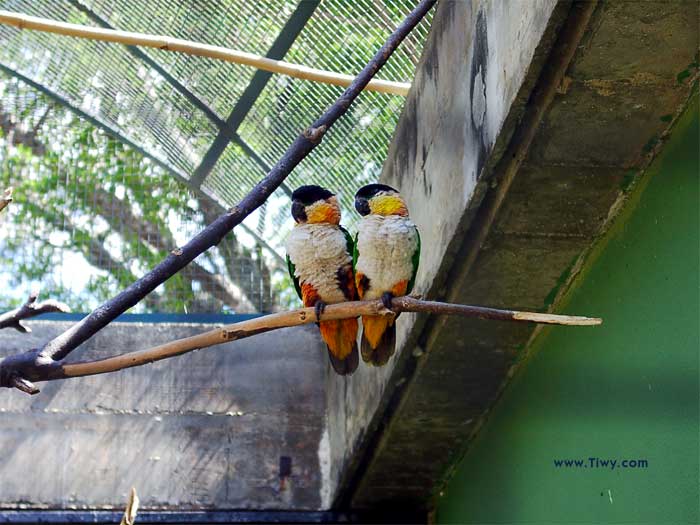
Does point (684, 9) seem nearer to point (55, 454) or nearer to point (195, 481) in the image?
point (195, 481)

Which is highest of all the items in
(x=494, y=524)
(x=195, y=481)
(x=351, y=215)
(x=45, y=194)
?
(x=45, y=194)

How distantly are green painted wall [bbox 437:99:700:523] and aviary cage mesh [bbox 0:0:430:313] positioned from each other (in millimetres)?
1376

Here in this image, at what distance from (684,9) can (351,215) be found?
2417 mm

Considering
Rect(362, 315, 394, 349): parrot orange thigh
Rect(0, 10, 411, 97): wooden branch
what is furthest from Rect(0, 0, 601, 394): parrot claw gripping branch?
Rect(0, 10, 411, 97): wooden branch

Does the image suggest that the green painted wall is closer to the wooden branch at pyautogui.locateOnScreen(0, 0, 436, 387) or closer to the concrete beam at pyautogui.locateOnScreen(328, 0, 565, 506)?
the concrete beam at pyautogui.locateOnScreen(328, 0, 565, 506)

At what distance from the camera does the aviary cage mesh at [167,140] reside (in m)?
4.18

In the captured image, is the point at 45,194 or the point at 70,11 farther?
the point at 45,194

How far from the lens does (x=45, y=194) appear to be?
5.01 m

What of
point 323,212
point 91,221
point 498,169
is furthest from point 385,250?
point 91,221

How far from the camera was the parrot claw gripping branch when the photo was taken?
2.56 metres

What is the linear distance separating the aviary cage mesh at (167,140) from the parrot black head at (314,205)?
108 cm

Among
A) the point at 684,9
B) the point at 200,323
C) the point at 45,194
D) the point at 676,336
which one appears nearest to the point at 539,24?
the point at 684,9

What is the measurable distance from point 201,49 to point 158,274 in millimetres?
1624

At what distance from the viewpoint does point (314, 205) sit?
316 centimetres
